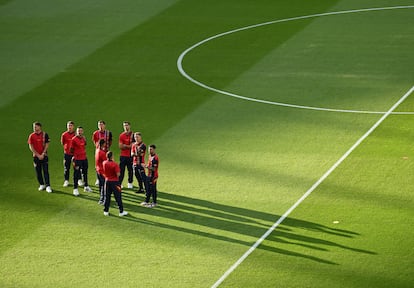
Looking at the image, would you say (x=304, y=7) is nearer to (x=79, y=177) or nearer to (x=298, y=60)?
(x=298, y=60)

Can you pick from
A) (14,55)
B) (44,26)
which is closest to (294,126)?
(14,55)

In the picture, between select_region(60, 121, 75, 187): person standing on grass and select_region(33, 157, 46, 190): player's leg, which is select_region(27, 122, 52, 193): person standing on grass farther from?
select_region(60, 121, 75, 187): person standing on grass

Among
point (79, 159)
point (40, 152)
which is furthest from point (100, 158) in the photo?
point (40, 152)

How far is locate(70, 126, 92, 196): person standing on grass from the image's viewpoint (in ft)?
78.7

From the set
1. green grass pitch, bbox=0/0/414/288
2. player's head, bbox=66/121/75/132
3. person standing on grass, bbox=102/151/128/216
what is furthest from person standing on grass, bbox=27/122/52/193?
person standing on grass, bbox=102/151/128/216

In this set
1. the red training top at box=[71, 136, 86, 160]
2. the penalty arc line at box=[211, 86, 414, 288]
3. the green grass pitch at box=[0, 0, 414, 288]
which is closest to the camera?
the penalty arc line at box=[211, 86, 414, 288]

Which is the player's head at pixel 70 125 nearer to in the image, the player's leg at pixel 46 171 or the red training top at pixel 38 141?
the red training top at pixel 38 141

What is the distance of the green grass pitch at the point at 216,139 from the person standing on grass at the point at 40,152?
1.39 ft

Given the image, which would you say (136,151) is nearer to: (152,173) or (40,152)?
(152,173)

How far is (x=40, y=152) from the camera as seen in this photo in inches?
958

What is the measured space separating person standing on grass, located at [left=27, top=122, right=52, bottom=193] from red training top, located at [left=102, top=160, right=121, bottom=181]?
7.51 ft

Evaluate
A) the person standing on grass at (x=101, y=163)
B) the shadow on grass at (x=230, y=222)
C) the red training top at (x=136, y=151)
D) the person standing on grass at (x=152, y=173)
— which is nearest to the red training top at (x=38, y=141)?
the shadow on grass at (x=230, y=222)

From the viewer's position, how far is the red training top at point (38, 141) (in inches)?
955

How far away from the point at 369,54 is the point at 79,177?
14.0m
